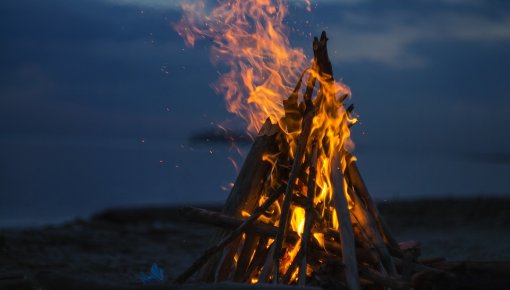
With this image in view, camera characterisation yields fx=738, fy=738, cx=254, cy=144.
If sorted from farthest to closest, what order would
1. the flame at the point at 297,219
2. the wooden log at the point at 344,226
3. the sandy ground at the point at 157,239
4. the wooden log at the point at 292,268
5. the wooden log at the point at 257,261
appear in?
the sandy ground at the point at 157,239 → the flame at the point at 297,219 → the wooden log at the point at 257,261 → the wooden log at the point at 292,268 → the wooden log at the point at 344,226

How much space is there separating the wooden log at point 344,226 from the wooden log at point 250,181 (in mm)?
544

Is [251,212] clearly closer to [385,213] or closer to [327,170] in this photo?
[327,170]

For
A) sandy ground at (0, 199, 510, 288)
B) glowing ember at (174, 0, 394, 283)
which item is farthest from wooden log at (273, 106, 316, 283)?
sandy ground at (0, 199, 510, 288)

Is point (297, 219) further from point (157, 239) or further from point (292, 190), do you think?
point (157, 239)

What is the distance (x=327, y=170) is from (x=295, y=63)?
96cm

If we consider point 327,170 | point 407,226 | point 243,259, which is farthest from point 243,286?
point 407,226

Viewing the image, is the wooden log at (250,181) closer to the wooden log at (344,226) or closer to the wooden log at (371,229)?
the wooden log at (344,226)

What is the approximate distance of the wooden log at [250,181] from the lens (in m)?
5.61

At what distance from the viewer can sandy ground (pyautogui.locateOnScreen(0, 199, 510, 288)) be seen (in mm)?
9484

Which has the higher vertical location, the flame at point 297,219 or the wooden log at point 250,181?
the wooden log at point 250,181

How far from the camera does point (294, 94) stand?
18.5ft

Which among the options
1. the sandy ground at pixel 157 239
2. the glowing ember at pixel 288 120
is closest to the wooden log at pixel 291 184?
the glowing ember at pixel 288 120

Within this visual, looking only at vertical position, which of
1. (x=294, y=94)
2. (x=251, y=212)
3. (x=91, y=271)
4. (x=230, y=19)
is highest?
(x=230, y=19)

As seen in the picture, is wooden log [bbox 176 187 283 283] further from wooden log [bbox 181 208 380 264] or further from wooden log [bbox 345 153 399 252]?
wooden log [bbox 345 153 399 252]
